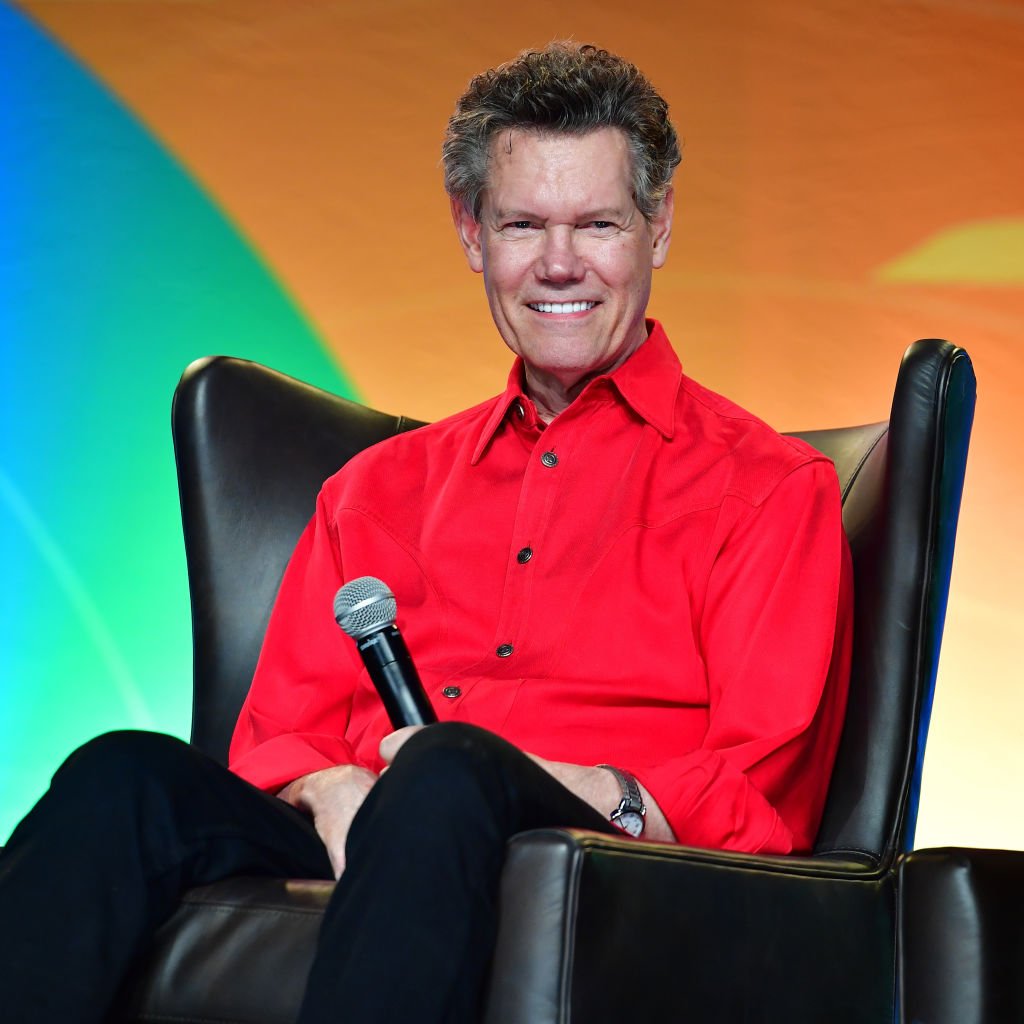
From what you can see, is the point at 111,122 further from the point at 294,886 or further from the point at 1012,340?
the point at 294,886

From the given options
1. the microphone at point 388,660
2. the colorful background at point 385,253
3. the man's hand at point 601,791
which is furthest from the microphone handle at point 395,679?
the colorful background at point 385,253

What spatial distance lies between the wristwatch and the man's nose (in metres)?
0.69

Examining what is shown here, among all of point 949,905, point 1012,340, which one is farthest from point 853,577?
point 1012,340

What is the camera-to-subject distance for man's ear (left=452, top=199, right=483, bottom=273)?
6.83ft

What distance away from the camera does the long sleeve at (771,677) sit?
61.0 inches

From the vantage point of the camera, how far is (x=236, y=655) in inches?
85.0

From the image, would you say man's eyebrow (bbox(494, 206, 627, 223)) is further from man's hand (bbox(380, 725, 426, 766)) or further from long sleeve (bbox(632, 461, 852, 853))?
man's hand (bbox(380, 725, 426, 766))

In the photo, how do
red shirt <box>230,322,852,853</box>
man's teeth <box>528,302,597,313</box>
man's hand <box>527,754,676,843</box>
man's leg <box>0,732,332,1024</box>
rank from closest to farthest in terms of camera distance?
man's leg <box>0,732,332,1024</box> → man's hand <box>527,754,676,843</box> → red shirt <box>230,322,852,853</box> → man's teeth <box>528,302,597,313</box>

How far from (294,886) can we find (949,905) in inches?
23.5

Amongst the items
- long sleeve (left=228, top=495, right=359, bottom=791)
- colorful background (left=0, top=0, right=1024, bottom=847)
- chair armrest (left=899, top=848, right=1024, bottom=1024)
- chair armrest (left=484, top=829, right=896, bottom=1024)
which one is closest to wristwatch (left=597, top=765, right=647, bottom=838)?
chair armrest (left=484, top=829, right=896, bottom=1024)

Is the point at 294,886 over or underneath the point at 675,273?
underneath

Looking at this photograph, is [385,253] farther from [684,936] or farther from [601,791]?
[684,936]

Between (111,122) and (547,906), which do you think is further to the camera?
(111,122)

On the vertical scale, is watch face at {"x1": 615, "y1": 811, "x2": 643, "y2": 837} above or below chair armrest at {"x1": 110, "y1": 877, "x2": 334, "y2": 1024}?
above
